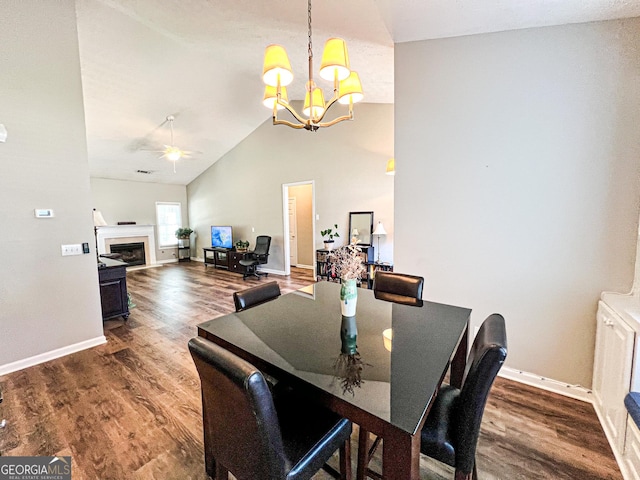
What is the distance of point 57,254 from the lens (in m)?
2.71

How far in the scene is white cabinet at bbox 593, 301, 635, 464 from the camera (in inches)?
59.5

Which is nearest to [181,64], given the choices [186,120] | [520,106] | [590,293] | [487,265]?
[186,120]

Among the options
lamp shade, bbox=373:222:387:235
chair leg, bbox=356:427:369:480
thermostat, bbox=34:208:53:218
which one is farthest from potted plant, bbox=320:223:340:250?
chair leg, bbox=356:427:369:480

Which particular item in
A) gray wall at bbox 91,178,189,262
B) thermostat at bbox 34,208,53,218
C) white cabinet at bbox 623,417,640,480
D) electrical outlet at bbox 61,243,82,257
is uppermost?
gray wall at bbox 91,178,189,262

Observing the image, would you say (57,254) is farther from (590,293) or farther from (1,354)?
(590,293)

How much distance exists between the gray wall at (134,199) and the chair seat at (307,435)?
8.09 meters

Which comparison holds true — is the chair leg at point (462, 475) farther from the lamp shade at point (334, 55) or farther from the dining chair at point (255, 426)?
the lamp shade at point (334, 55)

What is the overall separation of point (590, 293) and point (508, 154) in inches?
46.2

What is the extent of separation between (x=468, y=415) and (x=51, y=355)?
3643mm

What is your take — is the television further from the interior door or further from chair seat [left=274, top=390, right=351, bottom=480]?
chair seat [left=274, top=390, right=351, bottom=480]

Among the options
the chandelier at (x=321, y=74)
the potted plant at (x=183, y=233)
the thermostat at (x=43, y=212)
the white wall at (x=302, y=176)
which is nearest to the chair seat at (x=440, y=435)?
the chandelier at (x=321, y=74)

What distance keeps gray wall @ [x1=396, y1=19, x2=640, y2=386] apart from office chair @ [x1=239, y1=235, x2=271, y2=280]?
4.34 meters

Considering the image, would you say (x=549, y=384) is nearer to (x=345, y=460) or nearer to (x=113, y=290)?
(x=345, y=460)

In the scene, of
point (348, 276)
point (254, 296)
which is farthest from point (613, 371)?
point (254, 296)
